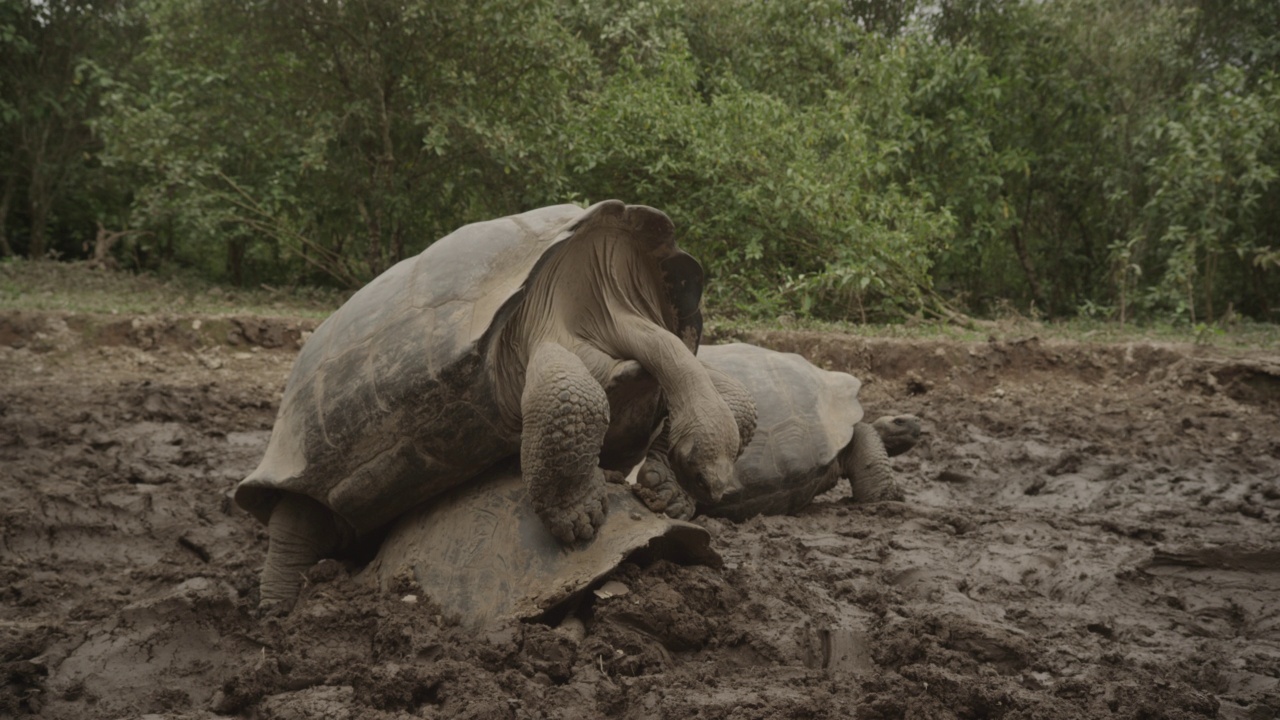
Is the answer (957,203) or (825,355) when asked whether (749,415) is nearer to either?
(825,355)

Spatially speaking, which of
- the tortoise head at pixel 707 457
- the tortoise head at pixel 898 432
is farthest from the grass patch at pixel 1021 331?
the tortoise head at pixel 707 457

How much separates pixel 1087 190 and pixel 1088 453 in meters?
8.00

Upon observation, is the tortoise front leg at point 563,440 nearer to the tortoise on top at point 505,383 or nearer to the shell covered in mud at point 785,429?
the tortoise on top at point 505,383

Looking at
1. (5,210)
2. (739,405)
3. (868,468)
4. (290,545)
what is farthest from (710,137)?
(5,210)

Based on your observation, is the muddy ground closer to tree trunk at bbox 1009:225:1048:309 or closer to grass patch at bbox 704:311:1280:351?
grass patch at bbox 704:311:1280:351

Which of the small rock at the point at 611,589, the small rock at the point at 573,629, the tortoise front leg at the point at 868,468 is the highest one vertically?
the small rock at the point at 611,589

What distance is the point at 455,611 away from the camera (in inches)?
106

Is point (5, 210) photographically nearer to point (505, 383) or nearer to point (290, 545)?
point (290, 545)

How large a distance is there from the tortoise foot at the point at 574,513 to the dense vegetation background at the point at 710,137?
590 cm

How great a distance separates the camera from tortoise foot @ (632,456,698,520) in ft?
9.43

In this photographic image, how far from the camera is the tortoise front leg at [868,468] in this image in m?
4.56

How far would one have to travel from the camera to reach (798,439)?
4.25 meters

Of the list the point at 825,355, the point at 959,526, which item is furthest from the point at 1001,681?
the point at 825,355

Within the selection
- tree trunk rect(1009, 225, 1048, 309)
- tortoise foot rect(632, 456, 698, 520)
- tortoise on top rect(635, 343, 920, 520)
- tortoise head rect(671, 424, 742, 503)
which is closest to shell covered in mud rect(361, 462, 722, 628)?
tortoise foot rect(632, 456, 698, 520)
